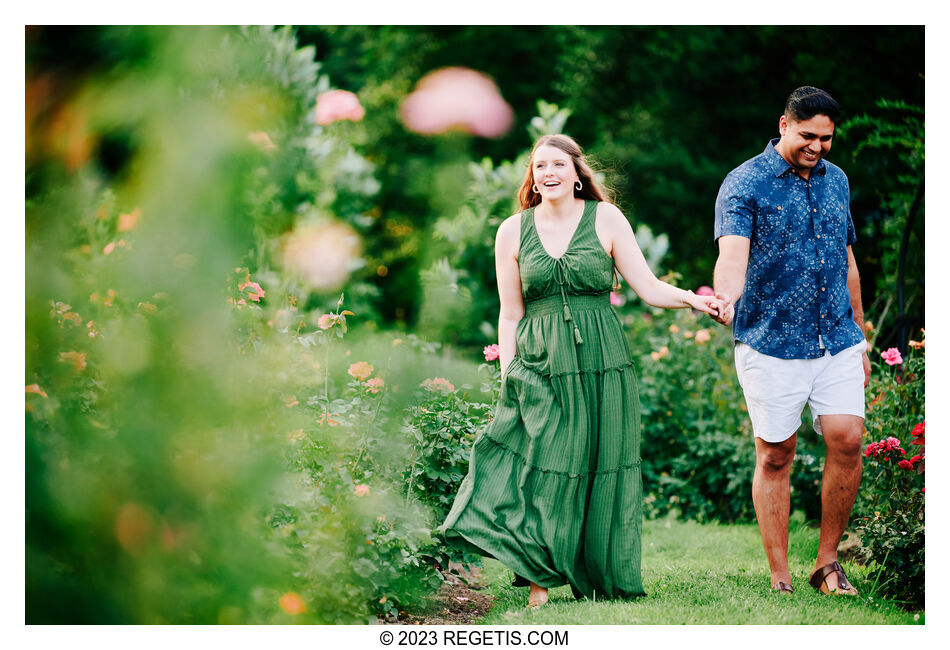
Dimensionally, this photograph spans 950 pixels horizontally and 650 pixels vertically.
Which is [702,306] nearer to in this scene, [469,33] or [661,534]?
[661,534]

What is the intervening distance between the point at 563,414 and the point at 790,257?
1.02 metres

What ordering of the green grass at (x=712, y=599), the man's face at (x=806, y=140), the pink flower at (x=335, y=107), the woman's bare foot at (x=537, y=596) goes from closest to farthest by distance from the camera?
the green grass at (x=712, y=599), the woman's bare foot at (x=537, y=596), the man's face at (x=806, y=140), the pink flower at (x=335, y=107)

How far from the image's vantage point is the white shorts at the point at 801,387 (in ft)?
10.4

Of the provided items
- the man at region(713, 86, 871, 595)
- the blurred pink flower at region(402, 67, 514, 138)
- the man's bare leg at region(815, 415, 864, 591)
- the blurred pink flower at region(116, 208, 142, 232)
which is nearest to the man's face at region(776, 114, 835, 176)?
the man at region(713, 86, 871, 595)

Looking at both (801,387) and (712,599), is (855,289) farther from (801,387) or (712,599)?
(712,599)

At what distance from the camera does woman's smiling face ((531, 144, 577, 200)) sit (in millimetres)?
3172

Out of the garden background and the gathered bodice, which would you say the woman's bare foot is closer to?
the garden background

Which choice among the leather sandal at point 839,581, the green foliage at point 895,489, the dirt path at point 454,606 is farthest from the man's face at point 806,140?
the dirt path at point 454,606

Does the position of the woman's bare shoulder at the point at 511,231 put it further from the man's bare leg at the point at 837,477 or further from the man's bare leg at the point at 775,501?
the man's bare leg at the point at 837,477

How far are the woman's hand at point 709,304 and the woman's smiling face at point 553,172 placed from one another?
1.97 ft

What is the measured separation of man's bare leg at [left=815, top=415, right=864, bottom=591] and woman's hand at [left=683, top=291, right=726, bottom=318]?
1.95 feet

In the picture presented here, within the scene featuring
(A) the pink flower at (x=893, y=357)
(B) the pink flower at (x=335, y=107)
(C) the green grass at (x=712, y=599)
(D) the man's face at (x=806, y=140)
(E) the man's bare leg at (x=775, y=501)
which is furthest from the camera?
(B) the pink flower at (x=335, y=107)

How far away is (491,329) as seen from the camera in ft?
19.8

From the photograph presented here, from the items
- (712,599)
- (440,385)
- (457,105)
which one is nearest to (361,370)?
(440,385)
